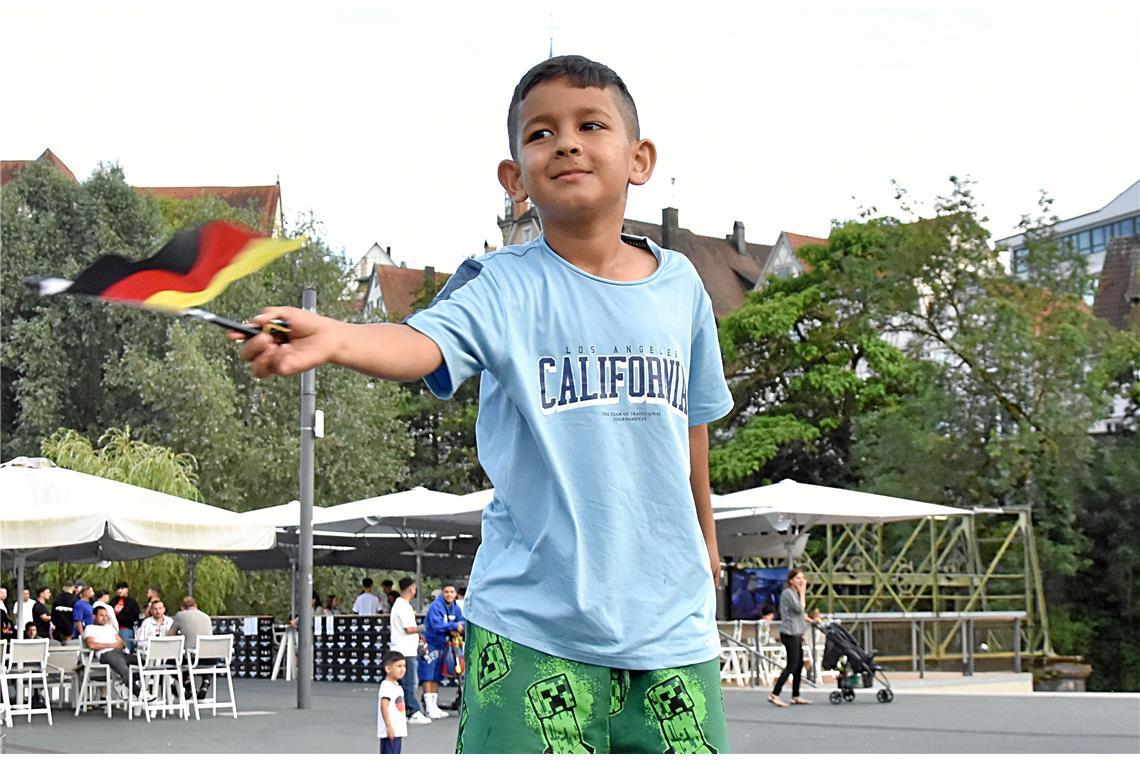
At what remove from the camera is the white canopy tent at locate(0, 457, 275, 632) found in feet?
50.5

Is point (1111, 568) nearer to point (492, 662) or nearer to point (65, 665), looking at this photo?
point (65, 665)

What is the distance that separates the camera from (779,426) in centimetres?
A: 4347

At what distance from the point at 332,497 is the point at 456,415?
13.0 metres

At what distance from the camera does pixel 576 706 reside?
8.98 ft

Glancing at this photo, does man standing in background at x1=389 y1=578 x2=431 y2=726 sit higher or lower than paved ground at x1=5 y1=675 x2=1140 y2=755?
higher

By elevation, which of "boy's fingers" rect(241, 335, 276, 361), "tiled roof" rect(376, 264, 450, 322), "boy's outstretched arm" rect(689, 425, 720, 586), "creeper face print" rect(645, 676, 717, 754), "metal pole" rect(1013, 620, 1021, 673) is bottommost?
"metal pole" rect(1013, 620, 1021, 673)

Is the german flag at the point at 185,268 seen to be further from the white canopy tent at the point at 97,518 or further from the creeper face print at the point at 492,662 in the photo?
the white canopy tent at the point at 97,518

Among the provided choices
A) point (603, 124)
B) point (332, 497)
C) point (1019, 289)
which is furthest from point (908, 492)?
point (603, 124)

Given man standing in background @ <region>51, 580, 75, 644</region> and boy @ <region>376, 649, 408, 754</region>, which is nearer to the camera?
boy @ <region>376, 649, 408, 754</region>

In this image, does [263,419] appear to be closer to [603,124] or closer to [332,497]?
[332,497]

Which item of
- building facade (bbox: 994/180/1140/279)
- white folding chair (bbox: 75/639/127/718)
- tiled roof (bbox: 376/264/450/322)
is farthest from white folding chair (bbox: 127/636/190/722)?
tiled roof (bbox: 376/264/450/322)

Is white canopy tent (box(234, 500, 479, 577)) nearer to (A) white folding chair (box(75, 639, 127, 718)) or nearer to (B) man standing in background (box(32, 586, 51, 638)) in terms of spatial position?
(B) man standing in background (box(32, 586, 51, 638))

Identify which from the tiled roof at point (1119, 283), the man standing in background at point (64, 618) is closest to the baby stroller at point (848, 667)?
the man standing in background at point (64, 618)

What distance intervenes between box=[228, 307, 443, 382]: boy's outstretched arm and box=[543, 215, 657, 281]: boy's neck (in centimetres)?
47
